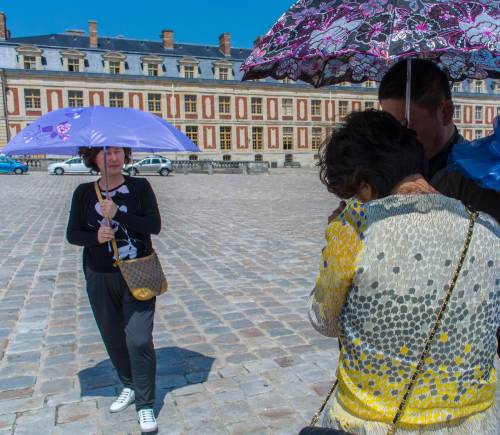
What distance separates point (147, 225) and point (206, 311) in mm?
2346

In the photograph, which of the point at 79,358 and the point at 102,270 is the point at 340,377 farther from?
the point at 79,358

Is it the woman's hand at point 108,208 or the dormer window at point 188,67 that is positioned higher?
the dormer window at point 188,67

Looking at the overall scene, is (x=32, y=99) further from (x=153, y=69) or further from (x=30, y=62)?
(x=153, y=69)

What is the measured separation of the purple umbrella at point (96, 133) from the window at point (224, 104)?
163ft

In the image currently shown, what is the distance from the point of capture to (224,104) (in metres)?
51.7

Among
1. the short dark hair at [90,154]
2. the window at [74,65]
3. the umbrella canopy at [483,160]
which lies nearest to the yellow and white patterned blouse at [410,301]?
the umbrella canopy at [483,160]

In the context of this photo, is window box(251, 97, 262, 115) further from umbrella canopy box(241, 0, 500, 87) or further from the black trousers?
umbrella canopy box(241, 0, 500, 87)

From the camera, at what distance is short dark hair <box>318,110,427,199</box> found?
1.31 meters

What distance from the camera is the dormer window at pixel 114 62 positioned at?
48.6 meters

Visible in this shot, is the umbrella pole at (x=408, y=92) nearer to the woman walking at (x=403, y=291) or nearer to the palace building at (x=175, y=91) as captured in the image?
the woman walking at (x=403, y=291)

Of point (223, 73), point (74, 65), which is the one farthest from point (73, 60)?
point (223, 73)

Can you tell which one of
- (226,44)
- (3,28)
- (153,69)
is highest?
(3,28)

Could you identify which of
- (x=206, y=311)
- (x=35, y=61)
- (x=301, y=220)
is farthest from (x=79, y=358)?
(x=35, y=61)

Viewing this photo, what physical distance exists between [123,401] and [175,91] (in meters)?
49.1
